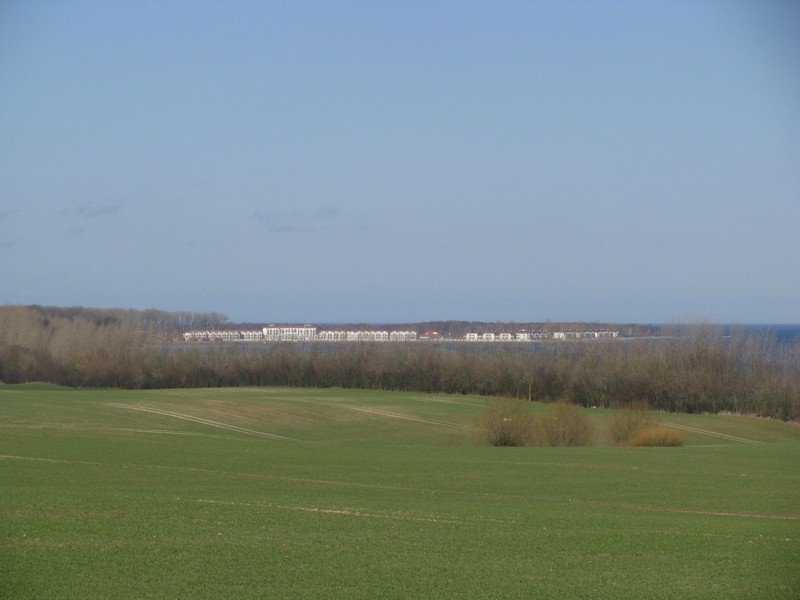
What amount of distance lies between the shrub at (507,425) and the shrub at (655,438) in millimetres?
4740

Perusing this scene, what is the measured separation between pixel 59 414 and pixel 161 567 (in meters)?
30.8

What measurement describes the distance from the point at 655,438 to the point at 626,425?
1477 millimetres

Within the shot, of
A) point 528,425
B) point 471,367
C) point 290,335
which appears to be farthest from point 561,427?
point 290,335

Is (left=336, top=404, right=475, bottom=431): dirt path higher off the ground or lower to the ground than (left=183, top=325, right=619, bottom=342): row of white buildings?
lower

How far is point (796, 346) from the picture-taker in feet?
233

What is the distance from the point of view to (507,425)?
124ft

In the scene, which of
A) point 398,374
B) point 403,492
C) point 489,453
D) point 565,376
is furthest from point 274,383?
point 403,492

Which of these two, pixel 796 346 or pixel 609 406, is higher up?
pixel 796 346

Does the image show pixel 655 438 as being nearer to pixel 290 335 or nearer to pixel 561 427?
pixel 561 427

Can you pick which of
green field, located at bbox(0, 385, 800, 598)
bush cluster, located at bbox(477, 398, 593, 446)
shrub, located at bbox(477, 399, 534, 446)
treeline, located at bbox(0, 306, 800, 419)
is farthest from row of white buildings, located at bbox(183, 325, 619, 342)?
green field, located at bbox(0, 385, 800, 598)

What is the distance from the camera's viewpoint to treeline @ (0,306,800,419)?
222 ft

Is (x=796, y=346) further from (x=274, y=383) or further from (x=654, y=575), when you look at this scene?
(x=654, y=575)

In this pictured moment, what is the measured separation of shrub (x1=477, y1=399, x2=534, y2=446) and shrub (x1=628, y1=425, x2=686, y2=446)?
15.6 ft

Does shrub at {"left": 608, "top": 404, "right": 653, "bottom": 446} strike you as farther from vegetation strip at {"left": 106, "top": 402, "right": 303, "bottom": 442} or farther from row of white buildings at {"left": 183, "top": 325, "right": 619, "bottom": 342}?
row of white buildings at {"left": 183, "top": 325, "right": 619, "bottom": 342}
